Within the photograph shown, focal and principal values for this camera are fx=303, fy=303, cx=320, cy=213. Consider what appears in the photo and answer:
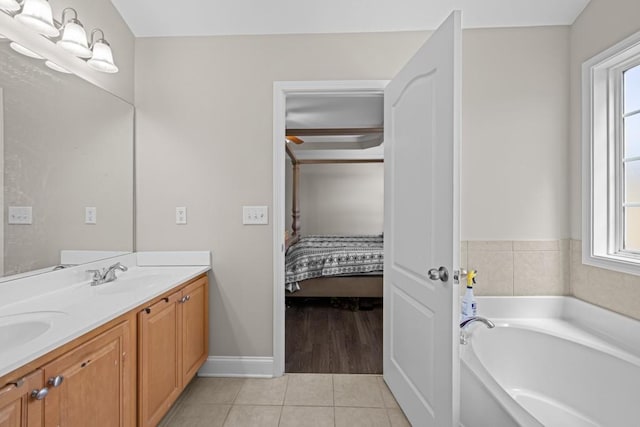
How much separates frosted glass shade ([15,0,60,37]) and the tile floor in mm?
2070

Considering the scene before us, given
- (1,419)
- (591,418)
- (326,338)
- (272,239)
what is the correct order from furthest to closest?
(326,338), (272,239), (591,418), (1,419)

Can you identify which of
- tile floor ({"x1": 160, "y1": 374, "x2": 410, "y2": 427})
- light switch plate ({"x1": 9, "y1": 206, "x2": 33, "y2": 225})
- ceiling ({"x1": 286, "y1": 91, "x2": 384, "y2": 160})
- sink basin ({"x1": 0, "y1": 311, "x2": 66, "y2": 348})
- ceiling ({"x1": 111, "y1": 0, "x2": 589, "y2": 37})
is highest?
ceiling ({"x1": 111, "y1": 0, "x2": 589, "y2": 37})

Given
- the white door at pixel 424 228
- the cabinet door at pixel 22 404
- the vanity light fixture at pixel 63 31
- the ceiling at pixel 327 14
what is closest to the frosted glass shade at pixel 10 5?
the vanity light fixture at pixel 63 31

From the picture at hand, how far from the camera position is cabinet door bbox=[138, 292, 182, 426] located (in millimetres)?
1378

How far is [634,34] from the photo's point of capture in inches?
60.6

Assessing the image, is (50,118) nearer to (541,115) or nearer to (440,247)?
(440,247)

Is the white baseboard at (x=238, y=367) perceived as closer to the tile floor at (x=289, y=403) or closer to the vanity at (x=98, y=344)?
the tile floor at (x=289, y=403)

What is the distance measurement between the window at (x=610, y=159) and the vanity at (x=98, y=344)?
2453 millimetres

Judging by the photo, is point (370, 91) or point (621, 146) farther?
point (370, 91)

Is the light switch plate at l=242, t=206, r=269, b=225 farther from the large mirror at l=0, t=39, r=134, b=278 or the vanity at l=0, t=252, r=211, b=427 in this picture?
the large mirror at l=0, t=39, r=134, b=278

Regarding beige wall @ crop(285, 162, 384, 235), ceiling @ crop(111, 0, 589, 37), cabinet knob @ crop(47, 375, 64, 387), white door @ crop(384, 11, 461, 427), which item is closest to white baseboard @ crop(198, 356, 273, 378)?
white door @ crop(384, 11, 461, 427)

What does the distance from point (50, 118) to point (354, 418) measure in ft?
7.40

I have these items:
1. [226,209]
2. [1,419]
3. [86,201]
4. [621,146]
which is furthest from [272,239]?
[621,146]

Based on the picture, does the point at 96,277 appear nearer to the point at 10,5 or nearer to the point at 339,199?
the point at 10,5
